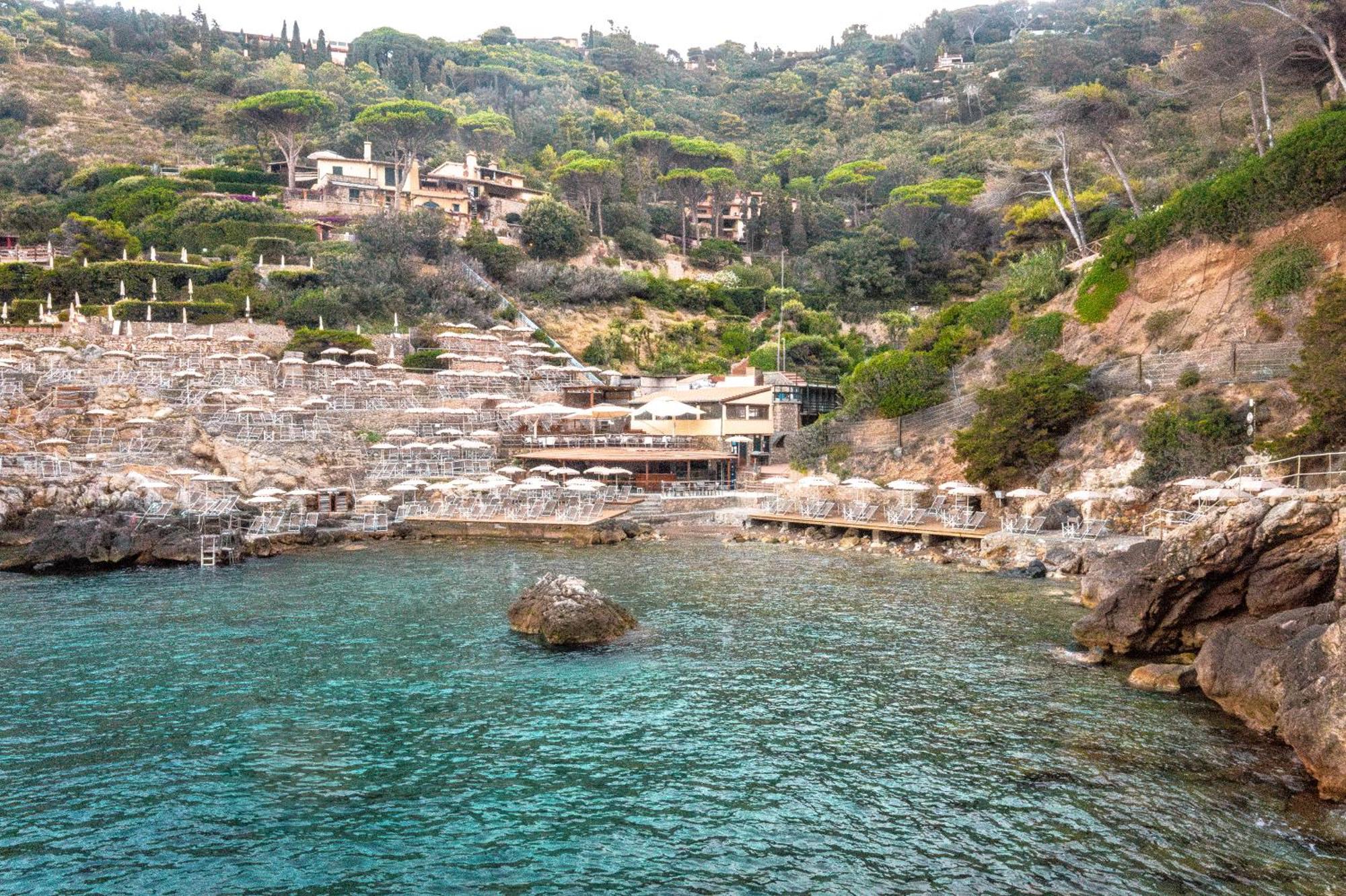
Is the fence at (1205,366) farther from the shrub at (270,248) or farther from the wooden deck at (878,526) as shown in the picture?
the shrub at (270,248)

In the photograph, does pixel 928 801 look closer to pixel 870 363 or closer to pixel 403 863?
pixel 403 863

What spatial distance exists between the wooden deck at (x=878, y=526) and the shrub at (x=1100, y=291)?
12.2 m

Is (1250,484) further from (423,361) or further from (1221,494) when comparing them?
(423,361)

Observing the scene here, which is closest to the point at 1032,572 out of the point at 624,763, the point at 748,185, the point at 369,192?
the point at 624,763

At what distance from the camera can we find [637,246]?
72.3 metres

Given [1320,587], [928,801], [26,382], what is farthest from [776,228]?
[928,801]

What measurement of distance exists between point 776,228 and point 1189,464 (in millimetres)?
54078

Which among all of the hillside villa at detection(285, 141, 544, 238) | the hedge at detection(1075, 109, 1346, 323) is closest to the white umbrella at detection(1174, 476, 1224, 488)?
the hedge at detection(1075, 109, 1346, 323)

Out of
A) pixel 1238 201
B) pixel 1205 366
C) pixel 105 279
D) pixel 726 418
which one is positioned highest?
pixel 105 279

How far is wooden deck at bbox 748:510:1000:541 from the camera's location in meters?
29.5

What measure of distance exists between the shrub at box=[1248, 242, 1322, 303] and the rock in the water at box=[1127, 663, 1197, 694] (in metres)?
21.0

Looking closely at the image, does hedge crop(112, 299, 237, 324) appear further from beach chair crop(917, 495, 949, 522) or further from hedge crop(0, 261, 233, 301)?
beach chair crop(917, 495, 949, 522)

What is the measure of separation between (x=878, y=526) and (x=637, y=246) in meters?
45.9

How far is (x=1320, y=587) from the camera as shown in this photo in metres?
15.6
